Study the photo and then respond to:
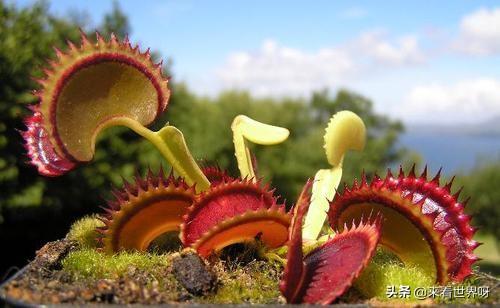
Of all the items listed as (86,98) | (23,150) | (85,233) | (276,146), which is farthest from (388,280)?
(276,146)

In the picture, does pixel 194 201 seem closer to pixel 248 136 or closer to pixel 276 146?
pixel 248 136

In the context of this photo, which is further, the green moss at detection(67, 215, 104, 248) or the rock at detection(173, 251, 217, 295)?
the green moss at detection(67, 215, 104, 248)

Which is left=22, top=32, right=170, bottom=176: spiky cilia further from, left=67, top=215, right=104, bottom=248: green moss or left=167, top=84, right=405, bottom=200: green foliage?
left=167, top=84, right=405, bottom=200: green foliage

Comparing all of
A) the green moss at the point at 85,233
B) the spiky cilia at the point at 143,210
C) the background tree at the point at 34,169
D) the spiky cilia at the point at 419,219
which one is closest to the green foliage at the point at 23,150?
the background tree at the point at 34,169

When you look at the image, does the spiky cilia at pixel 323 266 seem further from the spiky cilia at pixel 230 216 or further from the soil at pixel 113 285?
the spiky cilia at pixel 230 216

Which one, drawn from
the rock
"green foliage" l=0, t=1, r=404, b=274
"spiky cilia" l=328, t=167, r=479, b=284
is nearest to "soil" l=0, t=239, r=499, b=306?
the rock

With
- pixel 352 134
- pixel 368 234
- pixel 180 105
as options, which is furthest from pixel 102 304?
pixel 180 105

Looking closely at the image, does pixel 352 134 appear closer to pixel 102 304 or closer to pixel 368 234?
pixel 368 234
